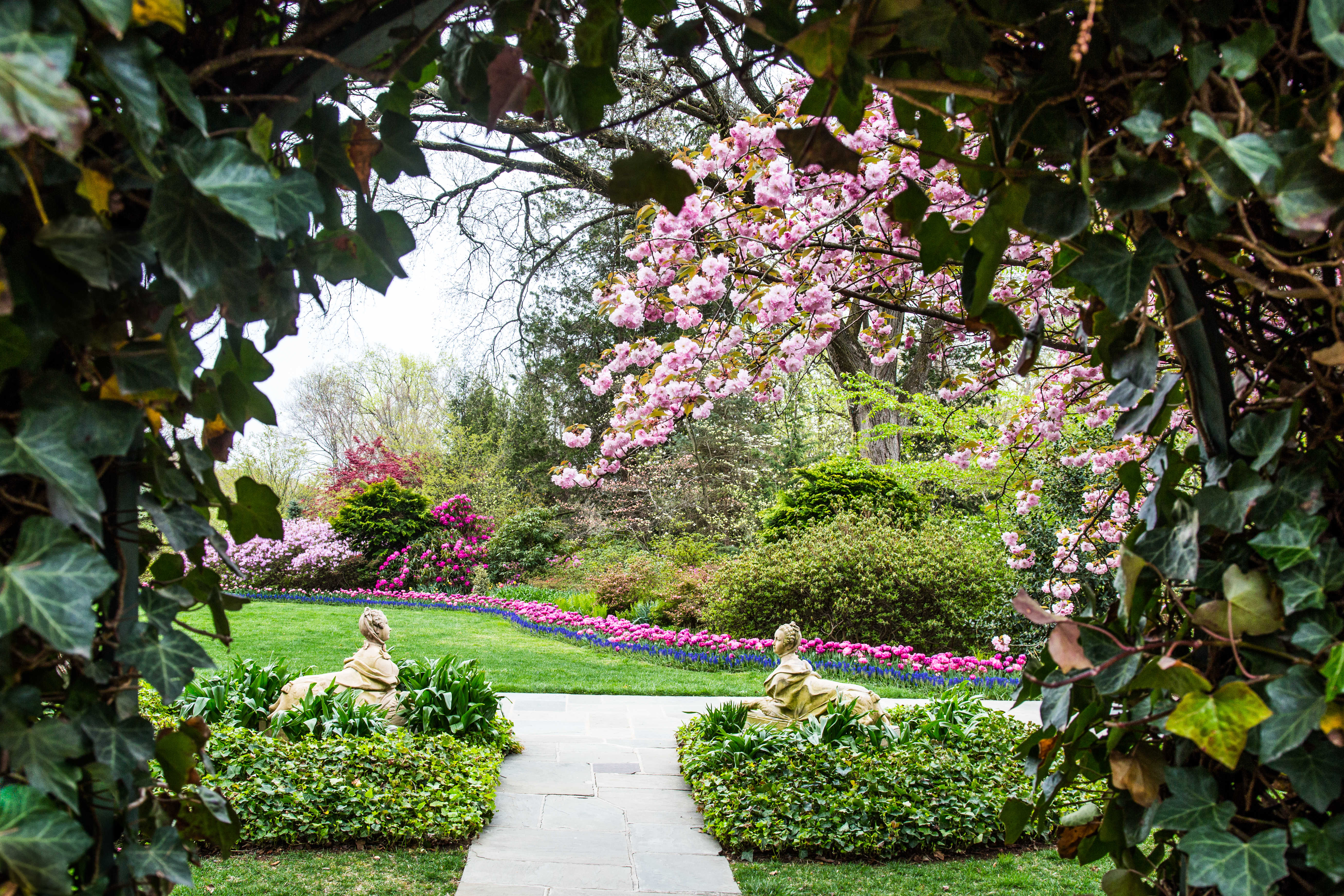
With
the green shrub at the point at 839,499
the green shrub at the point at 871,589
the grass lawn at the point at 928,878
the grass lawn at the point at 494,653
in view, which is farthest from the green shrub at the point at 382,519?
the grass lawn at the point at 928,878

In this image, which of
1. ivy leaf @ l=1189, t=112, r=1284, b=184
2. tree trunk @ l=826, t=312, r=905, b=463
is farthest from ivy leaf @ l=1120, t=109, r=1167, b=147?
tree trunk @ l=826, t=312, r=905, b=463

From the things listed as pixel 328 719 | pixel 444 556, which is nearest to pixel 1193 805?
pixel 328 719

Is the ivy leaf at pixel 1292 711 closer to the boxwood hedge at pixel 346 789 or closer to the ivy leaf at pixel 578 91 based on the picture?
the ivy leaf at pixel 578 91

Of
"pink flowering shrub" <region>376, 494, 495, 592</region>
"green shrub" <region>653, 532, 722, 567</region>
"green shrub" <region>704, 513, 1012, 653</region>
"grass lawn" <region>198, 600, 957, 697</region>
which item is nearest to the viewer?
"grass lawn" <region>198, 600, 957, 697</region>

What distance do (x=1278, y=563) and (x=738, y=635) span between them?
8.63 m

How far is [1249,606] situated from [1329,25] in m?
0.60

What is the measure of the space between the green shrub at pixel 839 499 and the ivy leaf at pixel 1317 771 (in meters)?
9.35

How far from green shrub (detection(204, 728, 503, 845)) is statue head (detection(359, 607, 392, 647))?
2.55ft

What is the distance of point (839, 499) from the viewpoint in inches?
410

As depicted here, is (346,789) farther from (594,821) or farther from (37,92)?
(37,92)

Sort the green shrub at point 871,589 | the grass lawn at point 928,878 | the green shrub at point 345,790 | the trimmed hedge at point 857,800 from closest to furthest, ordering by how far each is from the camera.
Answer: the grass lawn at point 928,878, the green shrub at point 345,790, the trimmed hedge at point 857,800, the green shrub at point 871,589

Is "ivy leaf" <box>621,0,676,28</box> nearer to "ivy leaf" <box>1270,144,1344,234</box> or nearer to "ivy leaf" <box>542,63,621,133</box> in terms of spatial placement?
"ivy leaf" <box>542,63,621,133</box>

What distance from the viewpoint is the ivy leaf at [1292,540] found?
92cm

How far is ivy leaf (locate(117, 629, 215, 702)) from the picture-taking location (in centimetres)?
88
